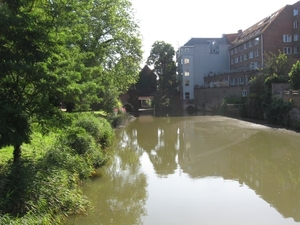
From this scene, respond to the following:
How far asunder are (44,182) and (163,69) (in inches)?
2147

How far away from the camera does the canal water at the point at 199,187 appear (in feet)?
26.0

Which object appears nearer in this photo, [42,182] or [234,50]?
[42,182]

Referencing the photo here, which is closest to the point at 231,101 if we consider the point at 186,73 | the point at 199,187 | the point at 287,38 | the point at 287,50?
the point at 287,50

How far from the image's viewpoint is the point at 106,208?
8.45m

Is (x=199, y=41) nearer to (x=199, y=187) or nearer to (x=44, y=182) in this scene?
(x=199, y=187)

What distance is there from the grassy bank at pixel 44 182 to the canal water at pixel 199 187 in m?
0.51

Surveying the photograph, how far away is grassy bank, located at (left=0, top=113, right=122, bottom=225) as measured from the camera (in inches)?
232

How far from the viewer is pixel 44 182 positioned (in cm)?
697

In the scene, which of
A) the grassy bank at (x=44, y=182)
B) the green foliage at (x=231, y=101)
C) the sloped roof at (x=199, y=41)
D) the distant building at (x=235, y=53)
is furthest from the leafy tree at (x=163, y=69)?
the grassy bank at (x=44, y=182)

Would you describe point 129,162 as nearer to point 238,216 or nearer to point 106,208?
point 106,208

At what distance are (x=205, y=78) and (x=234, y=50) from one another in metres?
7.46

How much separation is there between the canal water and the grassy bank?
0.51 metres

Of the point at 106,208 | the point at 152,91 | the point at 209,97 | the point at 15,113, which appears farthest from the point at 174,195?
the point at 152,91

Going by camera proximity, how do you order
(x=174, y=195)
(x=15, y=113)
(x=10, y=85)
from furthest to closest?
(x=174, y=195), (x=10, y=85), (x=15, y=113)
